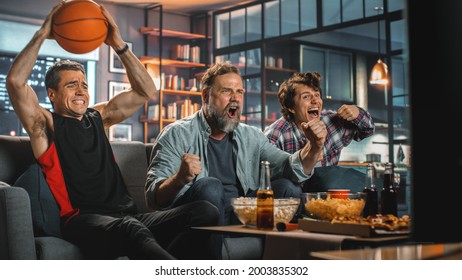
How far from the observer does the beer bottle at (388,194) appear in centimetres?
199

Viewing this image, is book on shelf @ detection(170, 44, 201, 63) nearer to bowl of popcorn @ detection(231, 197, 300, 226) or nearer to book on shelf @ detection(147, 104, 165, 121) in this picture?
book on shelf @ detection(147, 104, 165, 121)

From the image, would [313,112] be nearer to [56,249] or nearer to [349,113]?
[349,113]

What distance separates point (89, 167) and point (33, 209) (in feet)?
1.11

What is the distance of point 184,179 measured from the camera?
2.12 meters

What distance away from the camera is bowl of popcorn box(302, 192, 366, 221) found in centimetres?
178

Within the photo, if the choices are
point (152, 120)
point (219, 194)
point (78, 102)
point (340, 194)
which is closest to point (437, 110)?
point (340, 194)

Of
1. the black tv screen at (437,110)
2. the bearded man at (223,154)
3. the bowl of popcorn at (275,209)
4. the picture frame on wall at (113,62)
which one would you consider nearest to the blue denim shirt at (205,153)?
the bearded man at (223,154)

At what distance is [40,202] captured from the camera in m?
2.41

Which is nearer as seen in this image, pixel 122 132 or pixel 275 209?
pixel 275 209

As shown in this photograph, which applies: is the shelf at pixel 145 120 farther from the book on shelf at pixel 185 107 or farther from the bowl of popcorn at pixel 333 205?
the bowl of popcorn at pixel 333 205

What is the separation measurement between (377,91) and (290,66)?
49.8 inches

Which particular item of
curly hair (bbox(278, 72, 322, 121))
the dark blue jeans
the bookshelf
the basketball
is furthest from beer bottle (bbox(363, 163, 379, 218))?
the bookshelf

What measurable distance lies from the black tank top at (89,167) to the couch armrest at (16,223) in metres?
0.45

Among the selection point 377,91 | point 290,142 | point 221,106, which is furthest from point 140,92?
point 377,91
